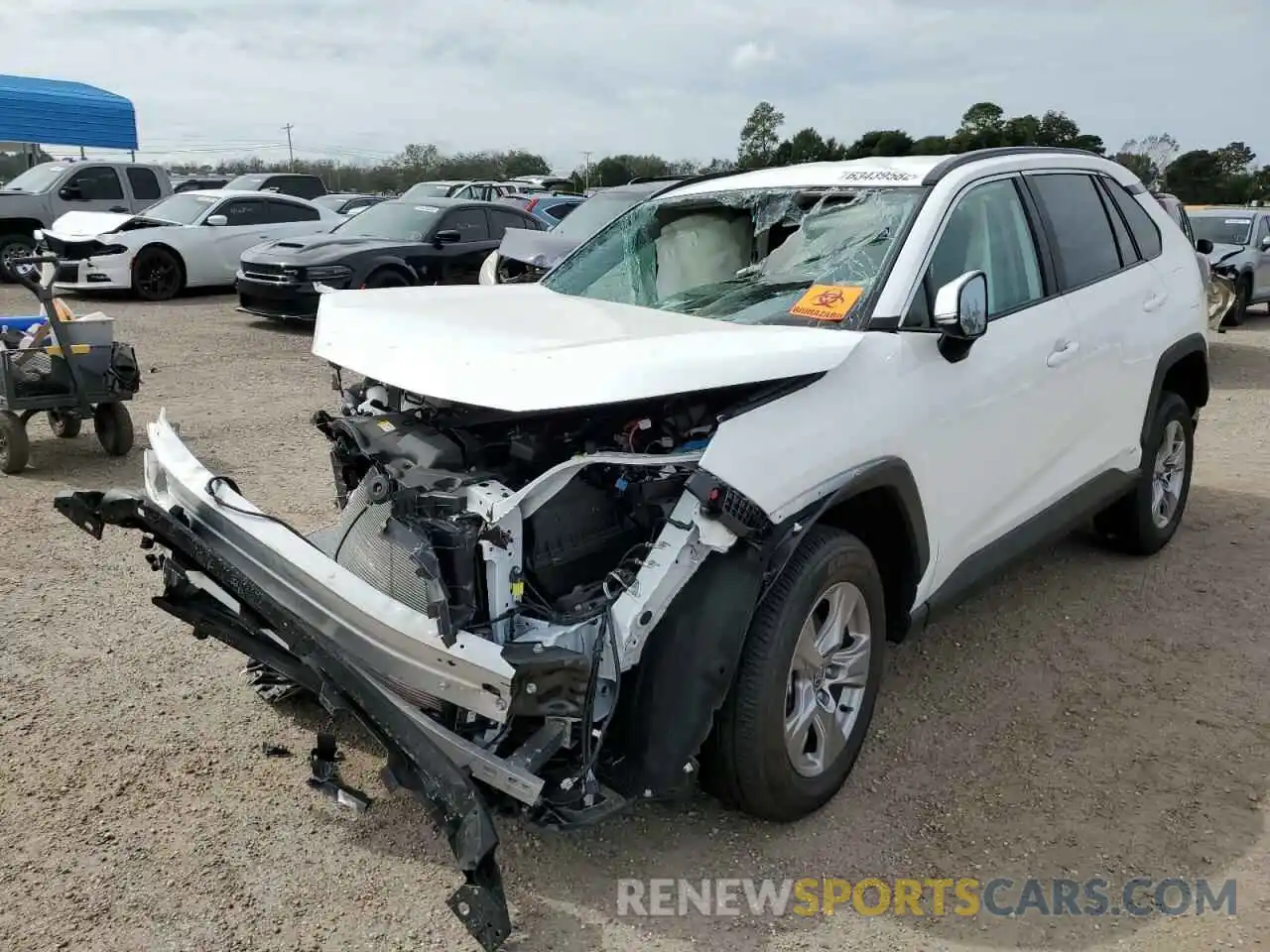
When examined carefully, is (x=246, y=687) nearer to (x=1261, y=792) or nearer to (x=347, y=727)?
(x=347, y=727)

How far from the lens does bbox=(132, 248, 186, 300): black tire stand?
13898mm

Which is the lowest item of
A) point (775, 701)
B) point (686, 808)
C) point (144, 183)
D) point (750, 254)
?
point (686, 808)

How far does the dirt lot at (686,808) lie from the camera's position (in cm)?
267

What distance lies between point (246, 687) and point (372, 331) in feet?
4.96

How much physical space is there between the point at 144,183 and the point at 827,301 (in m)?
17.3

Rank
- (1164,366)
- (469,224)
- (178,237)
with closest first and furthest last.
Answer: (1164,366)
(469,224)
(178,237)

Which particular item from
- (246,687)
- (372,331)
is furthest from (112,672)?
(372,331)

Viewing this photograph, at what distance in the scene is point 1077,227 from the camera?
432cm

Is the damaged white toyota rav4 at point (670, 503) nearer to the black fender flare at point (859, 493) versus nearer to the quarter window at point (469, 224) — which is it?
the black fender flare at point (859, 493)

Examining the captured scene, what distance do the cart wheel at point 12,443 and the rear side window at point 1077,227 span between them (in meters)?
5.83

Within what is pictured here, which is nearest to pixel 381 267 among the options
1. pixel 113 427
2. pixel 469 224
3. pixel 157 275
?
pixel 469 224

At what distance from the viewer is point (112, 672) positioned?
12.7 feet

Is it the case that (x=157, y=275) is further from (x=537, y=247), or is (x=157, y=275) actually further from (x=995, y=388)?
(x=995, y=388)

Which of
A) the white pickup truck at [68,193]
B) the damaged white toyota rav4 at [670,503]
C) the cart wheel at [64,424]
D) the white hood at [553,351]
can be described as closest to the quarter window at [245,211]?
the white pickup truck at [68,193]
